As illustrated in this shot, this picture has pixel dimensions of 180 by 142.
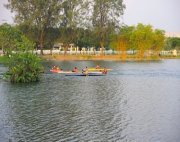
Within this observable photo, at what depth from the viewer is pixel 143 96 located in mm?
38656

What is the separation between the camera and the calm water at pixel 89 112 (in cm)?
2327

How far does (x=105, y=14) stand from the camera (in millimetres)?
102500

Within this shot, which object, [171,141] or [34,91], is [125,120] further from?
[34,91]

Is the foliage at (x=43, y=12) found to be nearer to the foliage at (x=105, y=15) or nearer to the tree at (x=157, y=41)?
the foliage at (x=105, y=15)

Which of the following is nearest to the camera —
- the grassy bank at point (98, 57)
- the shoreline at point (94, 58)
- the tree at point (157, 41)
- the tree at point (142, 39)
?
the shoreline at point (94, 58)

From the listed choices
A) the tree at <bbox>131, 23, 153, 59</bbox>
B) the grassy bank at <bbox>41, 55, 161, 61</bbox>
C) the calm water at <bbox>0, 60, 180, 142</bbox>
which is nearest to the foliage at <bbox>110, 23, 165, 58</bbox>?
the tree at <bbox>131, 23, 153, 59</bbox>

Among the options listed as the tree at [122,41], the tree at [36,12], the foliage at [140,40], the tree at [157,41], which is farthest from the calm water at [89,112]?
the tree at [157,41]

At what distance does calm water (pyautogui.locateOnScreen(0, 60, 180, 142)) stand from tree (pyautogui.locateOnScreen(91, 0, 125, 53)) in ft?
179

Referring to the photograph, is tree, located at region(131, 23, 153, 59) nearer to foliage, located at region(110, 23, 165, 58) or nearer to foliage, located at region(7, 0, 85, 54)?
foliage, located at region(110, 23, 165, 58)

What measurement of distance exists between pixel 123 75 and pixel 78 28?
43.3 metres

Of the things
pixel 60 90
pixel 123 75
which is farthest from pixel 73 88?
pixel 123 75

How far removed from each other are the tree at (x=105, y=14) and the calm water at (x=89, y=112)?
179 feet

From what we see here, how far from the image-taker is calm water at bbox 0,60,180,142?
23.3 metres

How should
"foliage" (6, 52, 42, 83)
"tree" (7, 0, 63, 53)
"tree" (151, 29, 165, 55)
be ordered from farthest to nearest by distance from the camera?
"tree" (151, 29, 165, 55)
"tree" (7, 0, 63, 53)
"foliage" (6, 52, 42, 83)
